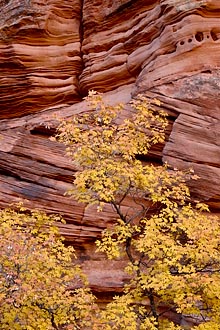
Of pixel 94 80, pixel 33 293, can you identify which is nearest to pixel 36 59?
pixel 94 80

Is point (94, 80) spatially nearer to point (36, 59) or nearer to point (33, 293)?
point (36, 59)

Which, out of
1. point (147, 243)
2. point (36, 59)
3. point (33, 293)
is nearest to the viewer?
point (33, 293)

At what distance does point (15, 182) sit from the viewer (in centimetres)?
1552

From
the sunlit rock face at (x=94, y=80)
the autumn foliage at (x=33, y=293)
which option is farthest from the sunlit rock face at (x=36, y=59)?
the autumn foliage at (x=33, y=293)

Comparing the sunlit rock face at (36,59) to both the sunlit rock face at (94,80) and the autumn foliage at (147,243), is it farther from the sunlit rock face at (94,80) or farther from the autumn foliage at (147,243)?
the autumn foliage at (147,243)

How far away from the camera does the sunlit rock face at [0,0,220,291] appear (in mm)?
13773

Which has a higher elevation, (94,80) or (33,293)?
(94,80)

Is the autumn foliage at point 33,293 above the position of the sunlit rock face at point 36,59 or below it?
below

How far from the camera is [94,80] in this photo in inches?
690

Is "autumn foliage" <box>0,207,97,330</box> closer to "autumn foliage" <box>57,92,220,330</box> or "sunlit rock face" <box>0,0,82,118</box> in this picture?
"autumn foliage" <box>57,92,220,330</box>

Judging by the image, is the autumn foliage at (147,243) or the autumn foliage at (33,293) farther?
the autumn foliage at (147,243)

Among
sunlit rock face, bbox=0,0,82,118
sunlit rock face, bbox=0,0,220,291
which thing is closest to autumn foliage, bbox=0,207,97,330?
sunlit rock face, bbox=0,0,220,291

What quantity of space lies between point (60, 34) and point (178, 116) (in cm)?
716

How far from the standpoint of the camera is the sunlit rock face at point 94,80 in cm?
1377
